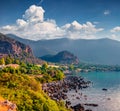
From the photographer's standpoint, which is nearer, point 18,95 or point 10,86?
point 18,95

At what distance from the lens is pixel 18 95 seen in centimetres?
7031

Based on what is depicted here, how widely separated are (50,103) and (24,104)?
831cm

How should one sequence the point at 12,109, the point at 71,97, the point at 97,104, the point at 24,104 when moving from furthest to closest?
the point at 71,97 → the point at 97,104 → the point at 24,104 → the point at 12,109

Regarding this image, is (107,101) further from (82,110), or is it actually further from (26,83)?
(26,83)

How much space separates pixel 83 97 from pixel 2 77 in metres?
50.6

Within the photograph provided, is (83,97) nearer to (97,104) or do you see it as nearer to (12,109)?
(97,104)

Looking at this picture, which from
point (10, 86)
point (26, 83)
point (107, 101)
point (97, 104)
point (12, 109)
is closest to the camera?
point (12, 109)

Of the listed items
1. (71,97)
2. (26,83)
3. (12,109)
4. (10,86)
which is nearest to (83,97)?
(71,97)

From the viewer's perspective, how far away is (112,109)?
10681 cm

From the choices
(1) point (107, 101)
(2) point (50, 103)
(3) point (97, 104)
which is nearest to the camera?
(2) point (50, 103)

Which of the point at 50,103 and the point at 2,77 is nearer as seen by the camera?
the point at 50,103

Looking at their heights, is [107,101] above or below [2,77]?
below

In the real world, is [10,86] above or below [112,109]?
above

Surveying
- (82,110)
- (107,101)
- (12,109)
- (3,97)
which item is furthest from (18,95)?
(107,101)
